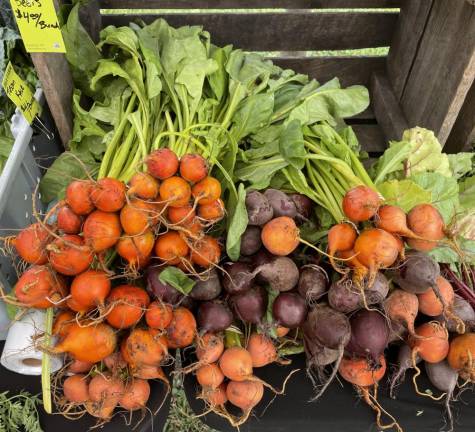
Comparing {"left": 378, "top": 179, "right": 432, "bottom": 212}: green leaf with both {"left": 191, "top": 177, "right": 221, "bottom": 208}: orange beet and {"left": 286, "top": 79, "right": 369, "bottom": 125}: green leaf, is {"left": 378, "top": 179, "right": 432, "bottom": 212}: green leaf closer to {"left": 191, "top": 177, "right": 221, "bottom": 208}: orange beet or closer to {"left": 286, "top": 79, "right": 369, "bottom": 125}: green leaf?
{"left": 286, "top": 79, "right": 369, "bottom": 125}: green leaf

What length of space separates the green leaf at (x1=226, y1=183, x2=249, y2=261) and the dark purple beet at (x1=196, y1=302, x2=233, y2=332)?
0.48 feet

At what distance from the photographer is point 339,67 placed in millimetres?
1942

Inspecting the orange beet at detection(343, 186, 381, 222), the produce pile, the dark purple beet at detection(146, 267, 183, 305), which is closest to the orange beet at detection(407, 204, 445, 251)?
the produce pile

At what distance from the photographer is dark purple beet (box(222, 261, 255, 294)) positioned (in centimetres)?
117

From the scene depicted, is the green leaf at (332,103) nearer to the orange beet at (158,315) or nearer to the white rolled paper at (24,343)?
the orange beet at (158,315)

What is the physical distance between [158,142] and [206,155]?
16cm

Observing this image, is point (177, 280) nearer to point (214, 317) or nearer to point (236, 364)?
point (214, 317)

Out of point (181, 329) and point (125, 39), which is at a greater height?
point (125, 39)

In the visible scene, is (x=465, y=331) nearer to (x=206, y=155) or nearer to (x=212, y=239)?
(x=212, y=239)

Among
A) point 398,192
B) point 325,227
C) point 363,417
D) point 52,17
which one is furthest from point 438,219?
point 52,17

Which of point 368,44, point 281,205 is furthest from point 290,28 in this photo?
point 281,205

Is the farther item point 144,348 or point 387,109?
point 387,109

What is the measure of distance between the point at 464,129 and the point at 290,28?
83 cm

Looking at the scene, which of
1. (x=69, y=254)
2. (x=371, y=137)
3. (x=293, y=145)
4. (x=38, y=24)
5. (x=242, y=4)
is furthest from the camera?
(x=371, y=137)
